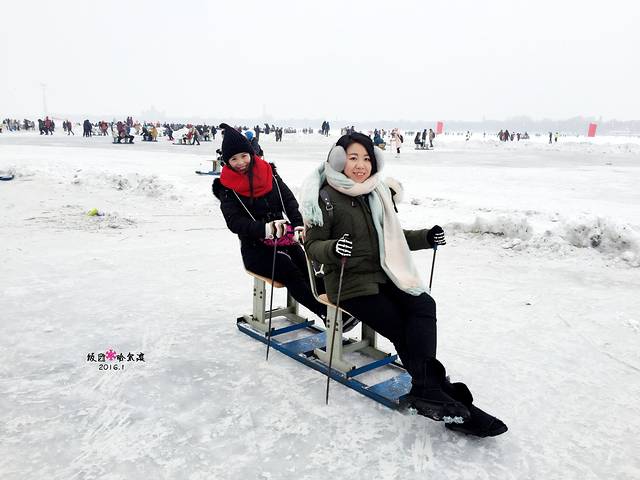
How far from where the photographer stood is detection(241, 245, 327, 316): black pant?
4031mm

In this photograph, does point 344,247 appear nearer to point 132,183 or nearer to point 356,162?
point 356,162

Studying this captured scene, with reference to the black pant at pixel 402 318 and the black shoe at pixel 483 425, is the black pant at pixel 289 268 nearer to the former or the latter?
the black pant at pixel 402 318

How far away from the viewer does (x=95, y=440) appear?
288cm

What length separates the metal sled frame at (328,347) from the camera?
3441 mm

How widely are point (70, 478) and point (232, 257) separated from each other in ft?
15.4

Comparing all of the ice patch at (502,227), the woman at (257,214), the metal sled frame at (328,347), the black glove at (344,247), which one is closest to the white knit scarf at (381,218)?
the black glove at (344,247)

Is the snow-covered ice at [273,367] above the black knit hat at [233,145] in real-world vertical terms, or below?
below

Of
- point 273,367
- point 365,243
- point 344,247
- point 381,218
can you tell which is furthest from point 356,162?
point 273,367

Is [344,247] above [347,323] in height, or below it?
above

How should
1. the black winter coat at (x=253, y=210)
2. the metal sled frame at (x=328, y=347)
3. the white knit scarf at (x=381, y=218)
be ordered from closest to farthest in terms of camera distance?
the white knit scarf at (x=381, y=218) → the metal sled frame at (x=328, y=347) → the black winter coat at (x=253, y=210)

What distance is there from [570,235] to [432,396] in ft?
18.4

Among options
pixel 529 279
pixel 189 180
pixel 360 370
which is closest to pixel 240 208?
pixel 360 370

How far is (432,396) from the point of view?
282 cm

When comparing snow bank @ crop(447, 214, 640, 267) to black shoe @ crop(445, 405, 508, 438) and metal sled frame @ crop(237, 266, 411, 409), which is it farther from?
black shoe @ crop(445, 405, 508, 438)
